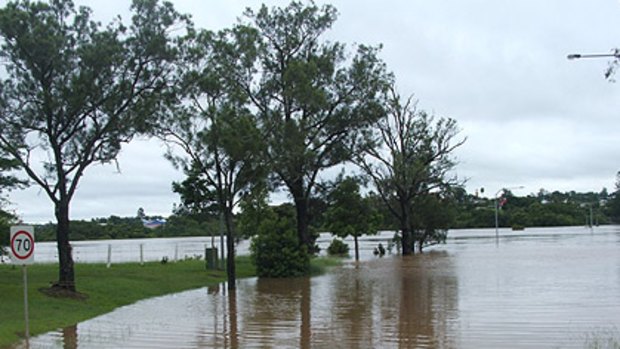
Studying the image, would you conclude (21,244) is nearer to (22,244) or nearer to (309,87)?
(22,244)

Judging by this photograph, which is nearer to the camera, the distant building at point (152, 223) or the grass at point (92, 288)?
the grass at point (92, 288)

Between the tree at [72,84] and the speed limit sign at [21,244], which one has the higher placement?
the tree at [72,84]

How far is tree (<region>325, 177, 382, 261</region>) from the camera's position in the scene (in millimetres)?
40594

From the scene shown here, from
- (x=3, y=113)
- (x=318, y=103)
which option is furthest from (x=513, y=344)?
(x=318, y=103)

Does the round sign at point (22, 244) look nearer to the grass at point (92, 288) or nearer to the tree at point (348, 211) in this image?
the grass at point (92, 288)

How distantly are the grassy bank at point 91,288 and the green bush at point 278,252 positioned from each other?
158 centimetres

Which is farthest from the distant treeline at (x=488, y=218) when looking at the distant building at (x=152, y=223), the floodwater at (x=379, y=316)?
the floodwater at (x=379, y=316)

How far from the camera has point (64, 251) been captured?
67.0 feet

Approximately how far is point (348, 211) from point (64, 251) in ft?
79.9

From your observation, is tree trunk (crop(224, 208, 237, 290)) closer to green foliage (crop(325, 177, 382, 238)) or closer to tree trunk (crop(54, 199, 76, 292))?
tree trunk (crop(54, 199, 76, 292))

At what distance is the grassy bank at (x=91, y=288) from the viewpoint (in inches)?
618

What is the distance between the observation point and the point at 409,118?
161ft

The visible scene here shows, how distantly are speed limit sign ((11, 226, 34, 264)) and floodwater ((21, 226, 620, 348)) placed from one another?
5.37 feet

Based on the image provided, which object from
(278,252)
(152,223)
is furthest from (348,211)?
(152,223)
